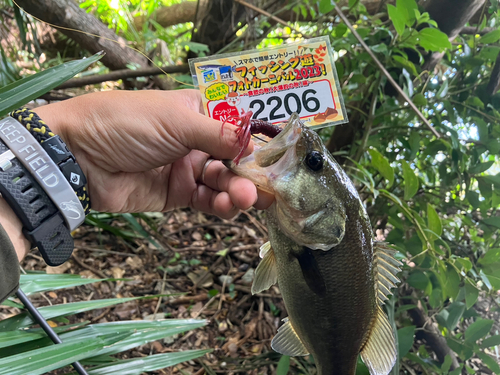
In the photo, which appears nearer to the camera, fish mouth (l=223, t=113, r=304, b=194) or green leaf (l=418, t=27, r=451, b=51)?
fish mouth (l=223, t=113, r=304, b=194)

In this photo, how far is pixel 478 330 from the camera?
1.44m

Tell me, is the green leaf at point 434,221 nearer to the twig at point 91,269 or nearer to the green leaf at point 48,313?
the green leaf at point 48,313

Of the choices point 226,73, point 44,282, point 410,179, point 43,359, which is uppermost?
point 226,73

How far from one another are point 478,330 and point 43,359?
1773 mm

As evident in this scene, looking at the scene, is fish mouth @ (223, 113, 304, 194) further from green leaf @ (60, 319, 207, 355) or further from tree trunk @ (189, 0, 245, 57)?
tree trunk @ (189, 0, 245, 57)

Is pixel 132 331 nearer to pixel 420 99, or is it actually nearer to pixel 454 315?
pixel 454 315

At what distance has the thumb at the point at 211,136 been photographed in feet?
3.06

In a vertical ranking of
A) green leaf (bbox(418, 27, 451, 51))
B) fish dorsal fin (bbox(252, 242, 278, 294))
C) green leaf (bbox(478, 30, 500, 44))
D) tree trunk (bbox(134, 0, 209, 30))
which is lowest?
fish dorsal fin (bbox(252, 242, 278, 294))

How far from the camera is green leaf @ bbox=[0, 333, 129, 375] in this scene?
3.01ft

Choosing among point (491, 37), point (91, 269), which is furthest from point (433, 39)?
point (91, 269)

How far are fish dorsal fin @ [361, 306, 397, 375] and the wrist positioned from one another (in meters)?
1.25

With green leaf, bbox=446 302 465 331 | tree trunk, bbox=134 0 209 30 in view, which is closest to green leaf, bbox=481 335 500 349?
green leaf, bbox=446 302 465 331

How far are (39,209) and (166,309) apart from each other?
1.53 m

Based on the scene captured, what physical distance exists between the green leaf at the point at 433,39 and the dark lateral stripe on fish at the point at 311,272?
0.99m
